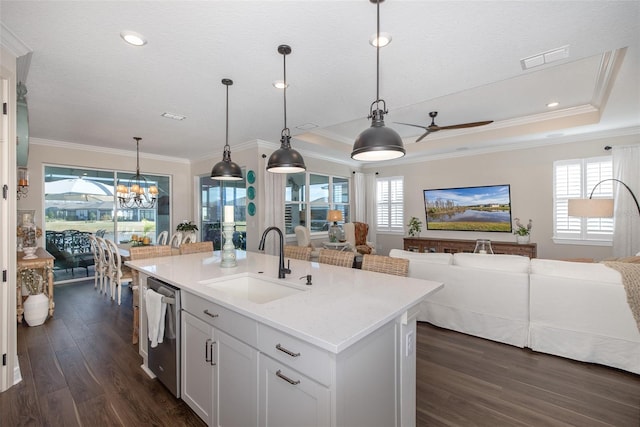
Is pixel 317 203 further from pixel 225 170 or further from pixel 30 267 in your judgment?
pixel 30 267

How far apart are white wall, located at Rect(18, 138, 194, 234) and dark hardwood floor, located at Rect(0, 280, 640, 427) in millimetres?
3330

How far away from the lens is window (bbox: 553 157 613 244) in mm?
4945

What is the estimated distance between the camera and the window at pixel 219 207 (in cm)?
634

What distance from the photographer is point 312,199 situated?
277 inches

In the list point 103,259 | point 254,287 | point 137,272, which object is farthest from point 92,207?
point 254,287

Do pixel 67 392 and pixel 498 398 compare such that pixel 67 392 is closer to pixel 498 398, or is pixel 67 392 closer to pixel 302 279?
pixel 302 279

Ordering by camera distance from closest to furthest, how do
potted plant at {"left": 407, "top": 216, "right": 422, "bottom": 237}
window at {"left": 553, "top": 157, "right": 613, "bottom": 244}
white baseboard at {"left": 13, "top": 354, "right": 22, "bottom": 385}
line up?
white baseboard at {"left": 13, "top": 354, "right": 22, "bottom": 385} → window at {"left": 553, "top": 157, "right": 613, "bottom": 244} → potted plant at {"left": 407, "top": 216, "right": 422, "bottom": 237}

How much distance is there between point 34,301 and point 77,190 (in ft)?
10.1

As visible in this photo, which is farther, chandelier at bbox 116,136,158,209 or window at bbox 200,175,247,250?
window at bbox 200,175,247,250

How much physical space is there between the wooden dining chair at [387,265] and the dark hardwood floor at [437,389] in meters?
0.90

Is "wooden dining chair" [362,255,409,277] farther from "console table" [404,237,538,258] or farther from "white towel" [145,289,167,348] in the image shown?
"console table" [404,237,538,258]

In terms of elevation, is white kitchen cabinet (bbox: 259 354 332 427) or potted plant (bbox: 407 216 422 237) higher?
potted plant (bbox: 407 216 422 237)

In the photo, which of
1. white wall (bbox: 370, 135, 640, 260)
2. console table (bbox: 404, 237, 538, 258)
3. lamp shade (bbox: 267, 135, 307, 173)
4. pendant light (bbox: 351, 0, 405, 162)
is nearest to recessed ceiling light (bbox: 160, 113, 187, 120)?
lamp shade (bbox: 267, 135, 307, 173)

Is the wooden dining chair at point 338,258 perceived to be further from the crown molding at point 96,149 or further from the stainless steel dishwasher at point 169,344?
the crown molding at point 96,149
